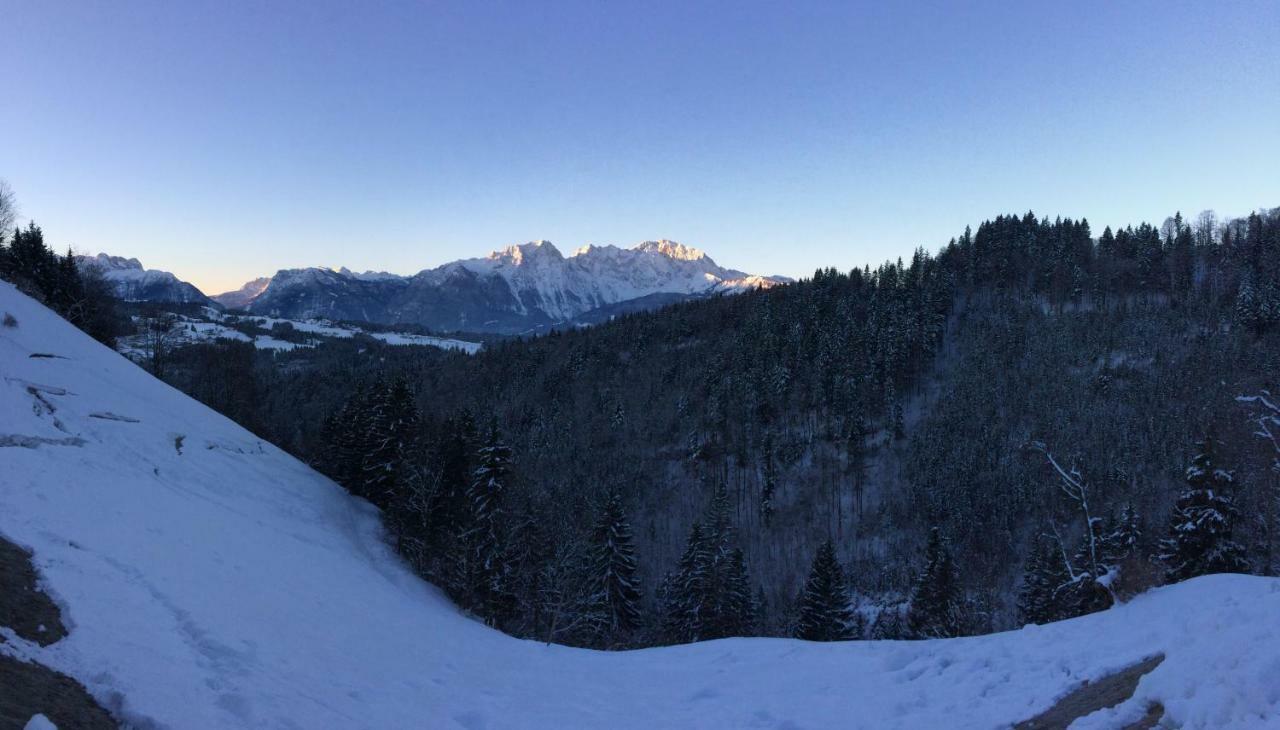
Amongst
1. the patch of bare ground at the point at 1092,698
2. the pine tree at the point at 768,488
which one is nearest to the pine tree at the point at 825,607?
the patch of bare ground at the point at 1092,698

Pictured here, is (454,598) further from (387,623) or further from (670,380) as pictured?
(670,380)

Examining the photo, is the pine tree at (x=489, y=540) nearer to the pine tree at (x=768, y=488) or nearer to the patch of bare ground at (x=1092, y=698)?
the patch of bare ground at (x=1092, y=698)

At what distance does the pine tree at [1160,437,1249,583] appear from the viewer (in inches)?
1284

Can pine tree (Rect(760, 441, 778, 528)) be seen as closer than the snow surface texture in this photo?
No

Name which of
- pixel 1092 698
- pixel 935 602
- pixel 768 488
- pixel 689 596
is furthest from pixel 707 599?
pixel 768 488

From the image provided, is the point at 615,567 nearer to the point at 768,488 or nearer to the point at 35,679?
the point at 35,679

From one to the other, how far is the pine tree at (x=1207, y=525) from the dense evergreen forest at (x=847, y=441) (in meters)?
0.15

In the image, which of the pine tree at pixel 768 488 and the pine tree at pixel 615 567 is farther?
the pine tree at pixel 768 488


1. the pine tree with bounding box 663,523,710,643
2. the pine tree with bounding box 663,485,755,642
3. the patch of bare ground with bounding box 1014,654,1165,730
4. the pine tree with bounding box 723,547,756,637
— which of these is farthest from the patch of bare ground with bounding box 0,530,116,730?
the pine tree with bounding box 723,547,756,637

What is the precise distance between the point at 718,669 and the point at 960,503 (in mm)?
94726

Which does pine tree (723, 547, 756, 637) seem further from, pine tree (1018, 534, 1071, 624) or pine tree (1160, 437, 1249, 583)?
pine tree (1160, 437, 1249, 583)

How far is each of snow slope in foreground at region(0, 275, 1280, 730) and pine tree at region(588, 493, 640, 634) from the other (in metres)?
22.2

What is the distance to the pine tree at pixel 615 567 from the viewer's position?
140ft

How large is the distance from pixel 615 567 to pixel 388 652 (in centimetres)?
3052
